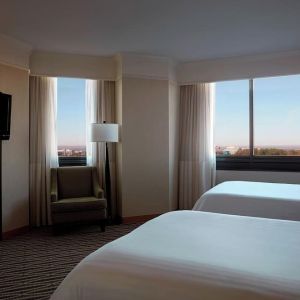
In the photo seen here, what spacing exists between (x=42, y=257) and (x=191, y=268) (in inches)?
105

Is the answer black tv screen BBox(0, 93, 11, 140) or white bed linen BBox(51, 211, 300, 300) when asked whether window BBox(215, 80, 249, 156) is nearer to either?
black tv screen BBox(0, 93, 11, 140)

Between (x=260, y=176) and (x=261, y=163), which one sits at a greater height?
(x=261, y=163)

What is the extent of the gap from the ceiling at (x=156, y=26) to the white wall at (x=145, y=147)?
0.66 meters

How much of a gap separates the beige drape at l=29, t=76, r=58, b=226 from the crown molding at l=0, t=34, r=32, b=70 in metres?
0.38

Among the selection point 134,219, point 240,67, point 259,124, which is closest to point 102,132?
point 134,219

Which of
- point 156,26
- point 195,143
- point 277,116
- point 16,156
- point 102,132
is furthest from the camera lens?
point 195,143

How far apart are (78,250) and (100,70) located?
2.99 m

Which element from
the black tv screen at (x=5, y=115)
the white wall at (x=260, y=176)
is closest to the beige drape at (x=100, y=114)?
the black tv screen at (x=5, y=115)

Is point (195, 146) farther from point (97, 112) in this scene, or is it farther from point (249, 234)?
point (249, 234)

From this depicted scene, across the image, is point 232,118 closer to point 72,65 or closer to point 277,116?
point 277,116

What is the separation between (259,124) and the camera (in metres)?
5.70

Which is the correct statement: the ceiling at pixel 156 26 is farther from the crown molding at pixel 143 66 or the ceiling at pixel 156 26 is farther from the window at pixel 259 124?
the window at pixel 259 124

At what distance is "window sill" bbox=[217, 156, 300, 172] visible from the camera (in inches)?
214

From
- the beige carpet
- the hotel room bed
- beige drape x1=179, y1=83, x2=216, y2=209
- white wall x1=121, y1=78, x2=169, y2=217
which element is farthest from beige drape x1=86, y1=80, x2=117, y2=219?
the hotel room bed
